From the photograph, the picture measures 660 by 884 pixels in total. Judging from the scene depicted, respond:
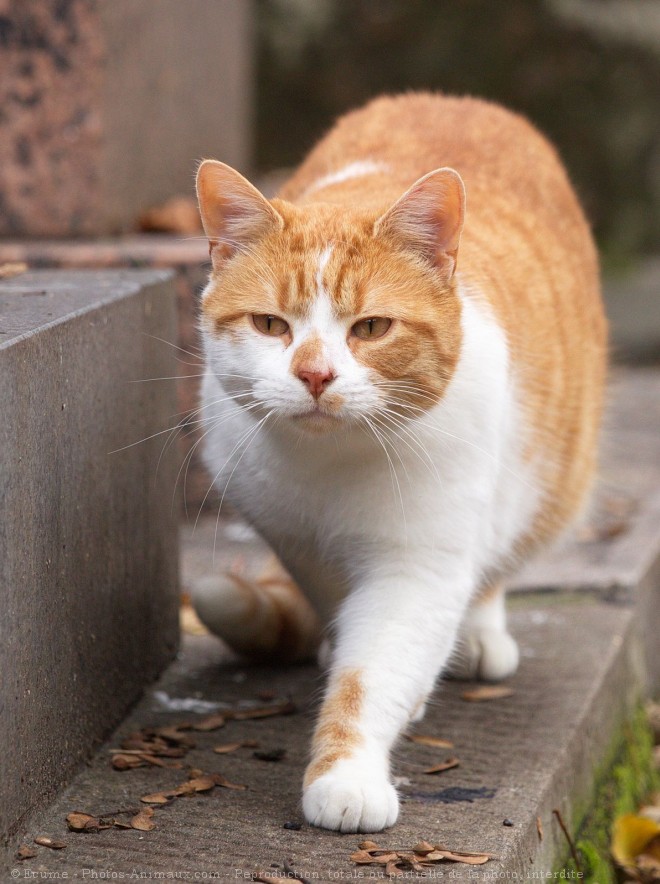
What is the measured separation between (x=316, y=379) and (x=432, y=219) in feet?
1.48

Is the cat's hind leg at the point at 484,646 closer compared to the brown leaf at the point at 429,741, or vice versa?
the brown leaf at the point at 429,741

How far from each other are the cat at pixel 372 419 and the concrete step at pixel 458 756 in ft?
0.38

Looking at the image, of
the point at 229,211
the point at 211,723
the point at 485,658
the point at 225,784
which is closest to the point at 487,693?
the point at 485,658

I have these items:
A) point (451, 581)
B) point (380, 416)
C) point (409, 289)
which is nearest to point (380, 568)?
point (451, 581)

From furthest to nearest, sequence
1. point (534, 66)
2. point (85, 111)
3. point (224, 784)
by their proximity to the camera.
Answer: point (534, 66), point (85, 111), point (224, 784)

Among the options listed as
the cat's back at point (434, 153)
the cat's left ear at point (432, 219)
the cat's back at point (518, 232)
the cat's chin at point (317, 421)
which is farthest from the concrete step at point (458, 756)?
the cat's back at point (434, 153)

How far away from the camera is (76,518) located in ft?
7.99

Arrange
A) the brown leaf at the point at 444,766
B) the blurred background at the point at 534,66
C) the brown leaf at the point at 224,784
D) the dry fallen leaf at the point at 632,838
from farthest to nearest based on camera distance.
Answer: the blurred background at the point at 534,66
the dry fallen leaf at the point at 632,838
the brown leaf at the point at 444,766
the brown leaf at the point at 224,784

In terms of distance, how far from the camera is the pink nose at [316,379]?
2.20 meters

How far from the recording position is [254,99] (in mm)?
9859

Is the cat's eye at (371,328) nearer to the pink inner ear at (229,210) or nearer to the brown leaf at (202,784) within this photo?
the pink inner ear at (229,210)

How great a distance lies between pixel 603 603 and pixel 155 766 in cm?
163

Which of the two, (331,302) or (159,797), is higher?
(331,302)

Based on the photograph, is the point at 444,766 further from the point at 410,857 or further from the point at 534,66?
the point at 534,66
